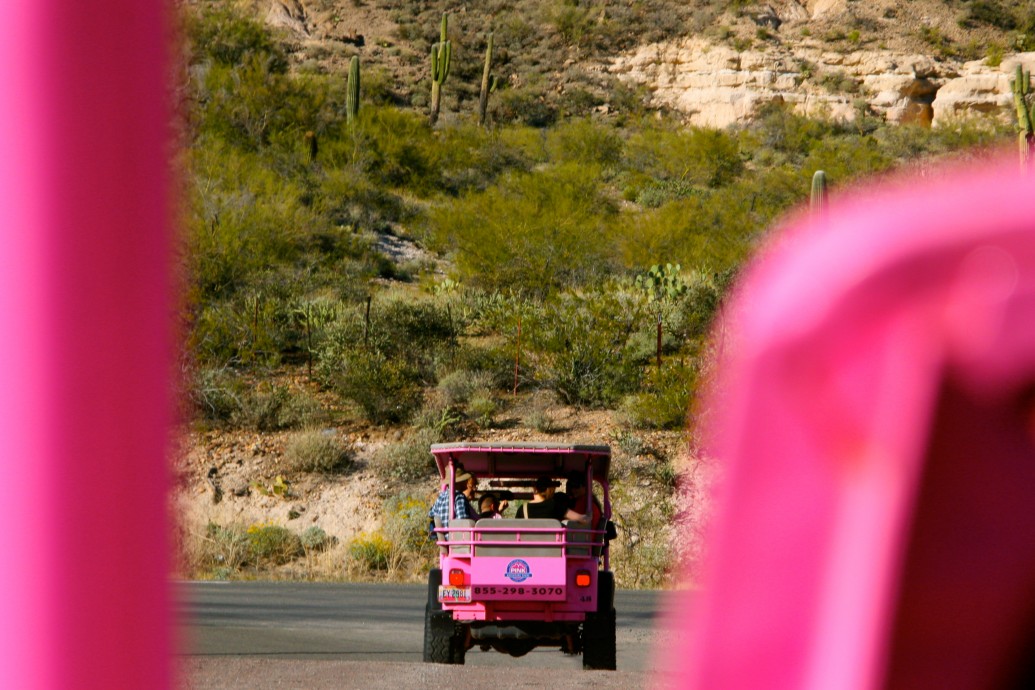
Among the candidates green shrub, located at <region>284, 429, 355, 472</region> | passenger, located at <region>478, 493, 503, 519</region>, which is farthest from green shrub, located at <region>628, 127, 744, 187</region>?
passenger, located at <region>478, 493, 503, 519</region>

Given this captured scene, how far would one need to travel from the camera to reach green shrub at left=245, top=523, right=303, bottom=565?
2353cm

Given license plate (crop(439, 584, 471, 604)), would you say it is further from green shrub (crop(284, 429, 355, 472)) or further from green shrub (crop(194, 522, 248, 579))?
green shrub (crop(284, 429, 355, 472))

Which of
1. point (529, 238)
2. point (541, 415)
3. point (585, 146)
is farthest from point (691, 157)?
point (541, 415)

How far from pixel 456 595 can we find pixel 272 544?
13.4 m

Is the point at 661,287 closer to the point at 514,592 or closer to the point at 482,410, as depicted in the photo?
the point at 482,410

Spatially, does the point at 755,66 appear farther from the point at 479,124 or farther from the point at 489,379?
the point at 489,379

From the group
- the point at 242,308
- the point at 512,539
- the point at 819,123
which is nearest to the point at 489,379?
the point at 242,308

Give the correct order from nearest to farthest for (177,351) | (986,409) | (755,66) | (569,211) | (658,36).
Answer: (986,409)
(177,351)
(569,211)
(755,66)
(658,36)

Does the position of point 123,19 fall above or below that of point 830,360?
above

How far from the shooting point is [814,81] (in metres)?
61.3

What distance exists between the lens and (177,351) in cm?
56

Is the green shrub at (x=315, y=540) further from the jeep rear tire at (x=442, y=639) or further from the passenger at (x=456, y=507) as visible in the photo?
the jeep rear tire at (x=442, y=639)

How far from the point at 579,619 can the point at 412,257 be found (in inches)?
1203

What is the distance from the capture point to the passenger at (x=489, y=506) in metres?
12.3
